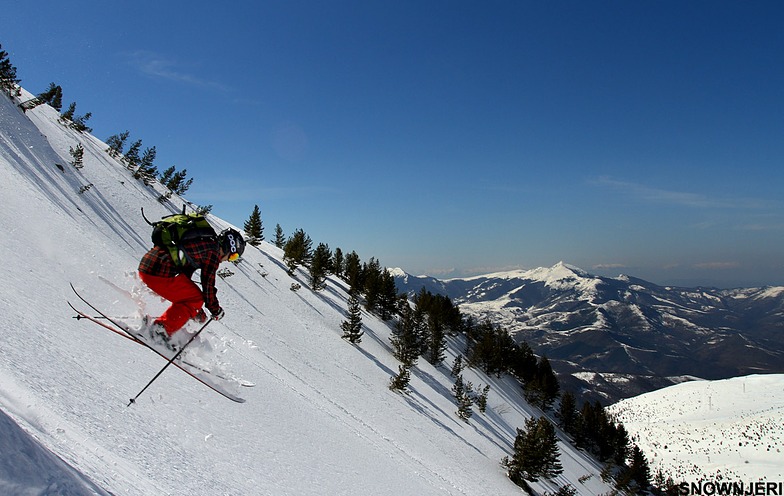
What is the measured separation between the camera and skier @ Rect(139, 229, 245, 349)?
6.43 metres

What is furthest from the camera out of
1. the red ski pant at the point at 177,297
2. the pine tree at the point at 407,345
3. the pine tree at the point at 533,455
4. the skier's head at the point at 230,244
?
the pine tree at the point at 407,345

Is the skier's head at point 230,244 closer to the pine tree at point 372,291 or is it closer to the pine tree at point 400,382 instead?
the pine tree at point 400,382

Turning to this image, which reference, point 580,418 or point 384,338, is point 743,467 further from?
point 384,338

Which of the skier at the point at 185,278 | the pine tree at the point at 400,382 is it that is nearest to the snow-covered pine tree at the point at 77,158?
the pine tree at the point at 400,382

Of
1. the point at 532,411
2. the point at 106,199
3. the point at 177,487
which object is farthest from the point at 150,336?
the point at 532,411

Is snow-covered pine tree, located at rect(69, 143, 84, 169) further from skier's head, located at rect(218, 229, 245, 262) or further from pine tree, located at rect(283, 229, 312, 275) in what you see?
skier's head, located at rect(218, 229, 245, 262)

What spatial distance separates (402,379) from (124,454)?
2782 centimetres

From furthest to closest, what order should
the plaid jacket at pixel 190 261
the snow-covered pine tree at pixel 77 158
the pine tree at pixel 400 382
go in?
1. the snow-covered pine tree at pixel 77 158
2. the pine tree at pixel 400 382
3. the plaid jacket at pixel 190 261

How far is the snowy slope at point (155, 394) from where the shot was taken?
228 inches

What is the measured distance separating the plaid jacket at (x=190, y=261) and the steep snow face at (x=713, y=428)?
95468mm

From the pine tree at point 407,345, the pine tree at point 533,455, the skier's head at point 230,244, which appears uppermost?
the skier's head at point 230,244

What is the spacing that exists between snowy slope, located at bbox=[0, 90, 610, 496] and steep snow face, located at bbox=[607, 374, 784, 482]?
67.8 m

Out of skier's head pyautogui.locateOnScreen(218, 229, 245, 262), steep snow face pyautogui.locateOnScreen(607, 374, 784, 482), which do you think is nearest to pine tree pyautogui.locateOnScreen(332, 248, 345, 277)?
skier's head pyautogui.locateOnScreen(218, 229, 245, 262)

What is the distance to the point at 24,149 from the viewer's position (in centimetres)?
2702
